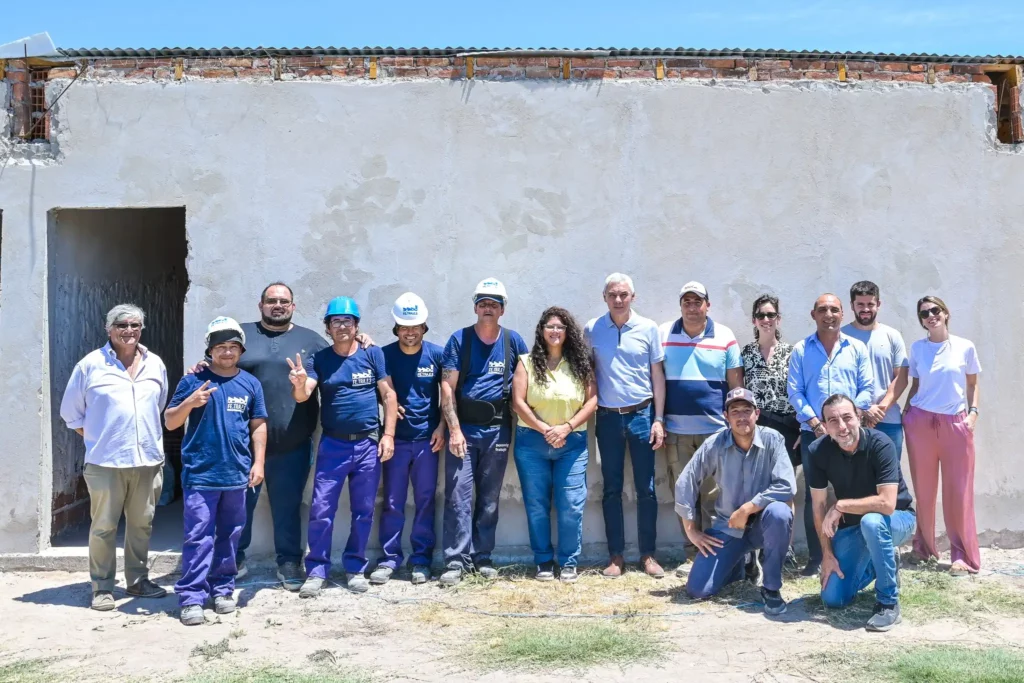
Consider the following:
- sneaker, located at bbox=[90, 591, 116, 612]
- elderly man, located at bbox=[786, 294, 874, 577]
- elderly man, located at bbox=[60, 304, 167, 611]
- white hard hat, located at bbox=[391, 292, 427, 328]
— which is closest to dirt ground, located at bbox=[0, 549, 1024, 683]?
sneaker, located at bbox=[90, 591, 116, 612]

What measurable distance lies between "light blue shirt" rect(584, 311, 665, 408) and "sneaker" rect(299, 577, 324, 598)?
2.21m

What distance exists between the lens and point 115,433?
536 cm

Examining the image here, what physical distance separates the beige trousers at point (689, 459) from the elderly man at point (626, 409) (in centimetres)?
14

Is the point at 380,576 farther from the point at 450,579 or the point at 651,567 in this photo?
the point at 651,567

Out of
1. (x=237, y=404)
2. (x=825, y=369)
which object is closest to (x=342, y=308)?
(x=237, y=404)

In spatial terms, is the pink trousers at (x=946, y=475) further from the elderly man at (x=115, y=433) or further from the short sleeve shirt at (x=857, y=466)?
the elderly man at (x=115, y=433)

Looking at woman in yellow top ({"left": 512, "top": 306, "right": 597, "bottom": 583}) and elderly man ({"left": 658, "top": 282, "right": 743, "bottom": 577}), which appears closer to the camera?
woman in yellow top ({"left": 512, "top": 306, "right": 597, "bottom": 583})

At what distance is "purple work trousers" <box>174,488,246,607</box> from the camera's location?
521cm

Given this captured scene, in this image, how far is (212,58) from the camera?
20.9 feet

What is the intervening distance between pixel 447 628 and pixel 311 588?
1.07 m

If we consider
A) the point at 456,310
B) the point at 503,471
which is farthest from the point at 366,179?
the point at 503,471

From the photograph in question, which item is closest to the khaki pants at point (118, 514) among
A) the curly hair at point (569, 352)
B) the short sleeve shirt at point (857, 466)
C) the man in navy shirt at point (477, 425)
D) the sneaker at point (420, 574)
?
the sneaker at point (420, 574)

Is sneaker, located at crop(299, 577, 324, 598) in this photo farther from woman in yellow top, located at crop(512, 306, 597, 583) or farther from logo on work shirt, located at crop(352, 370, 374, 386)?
woman in yellow top, located at crop(512, 306, 597, 583)

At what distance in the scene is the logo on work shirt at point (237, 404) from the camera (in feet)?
17.6
